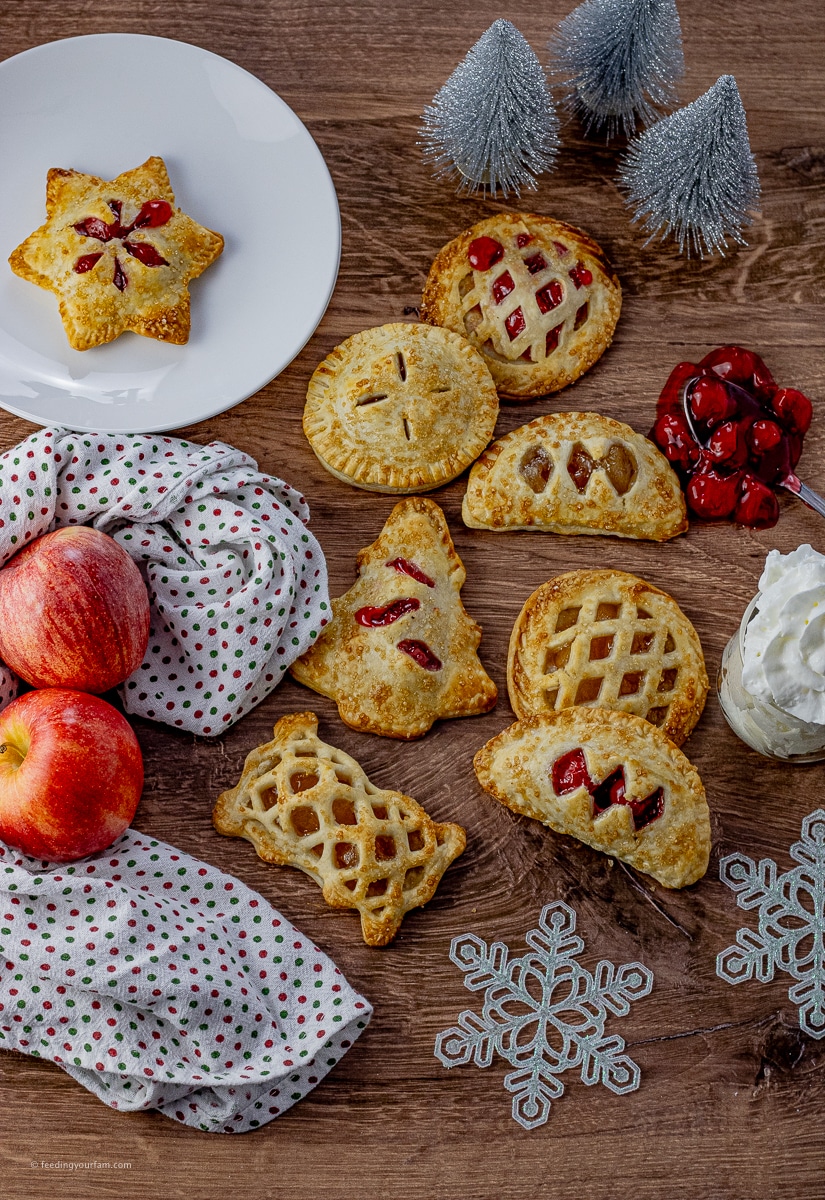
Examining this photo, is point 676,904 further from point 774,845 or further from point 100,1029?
point 100,1029

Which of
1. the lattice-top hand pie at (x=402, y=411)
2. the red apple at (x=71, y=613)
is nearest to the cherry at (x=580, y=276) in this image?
the lattice-top hand pie at (x=402, y=411)

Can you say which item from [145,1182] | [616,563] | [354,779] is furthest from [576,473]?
[145,1182]

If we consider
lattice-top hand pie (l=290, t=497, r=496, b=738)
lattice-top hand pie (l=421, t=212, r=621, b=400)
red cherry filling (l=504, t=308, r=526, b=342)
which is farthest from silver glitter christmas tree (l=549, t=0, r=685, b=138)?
lattice-top hand pie (l=290, t=497, r=496, b=738)

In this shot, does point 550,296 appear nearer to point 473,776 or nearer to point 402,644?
point 402,644

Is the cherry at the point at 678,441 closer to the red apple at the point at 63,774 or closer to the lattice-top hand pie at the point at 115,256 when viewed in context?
the lattice-top hand pie at the point at 115,256

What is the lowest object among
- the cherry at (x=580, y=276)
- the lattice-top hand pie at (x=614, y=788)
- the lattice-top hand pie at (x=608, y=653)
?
the lattice-top hand pie at (x=614, y=788)

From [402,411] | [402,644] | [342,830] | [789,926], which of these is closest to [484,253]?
[402,411]

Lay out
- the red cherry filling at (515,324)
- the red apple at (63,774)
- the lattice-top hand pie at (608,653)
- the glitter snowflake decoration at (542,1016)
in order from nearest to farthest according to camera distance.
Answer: the red apple at (63,774) < the glitter snowflake decoration at (542,1016) < the lattice-top hand pie at (608,653) < the red cherry filling at (515,324)
